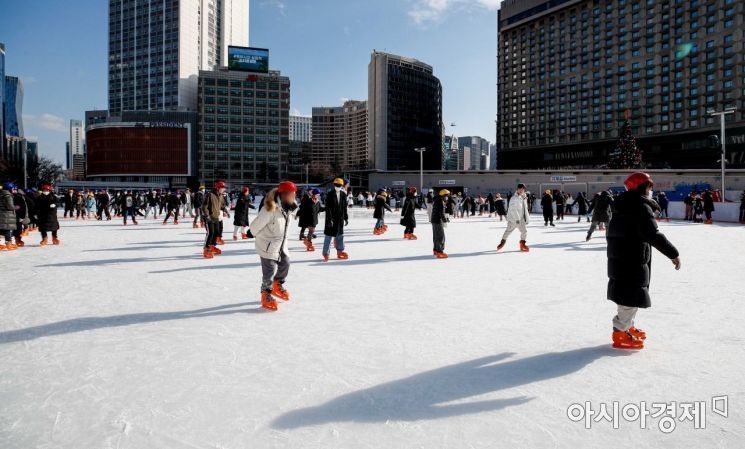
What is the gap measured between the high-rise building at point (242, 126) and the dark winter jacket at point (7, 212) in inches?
3935

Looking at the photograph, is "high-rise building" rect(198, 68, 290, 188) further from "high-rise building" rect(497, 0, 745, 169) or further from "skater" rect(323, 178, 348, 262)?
"skater" rect(323, 178, 348, 262)

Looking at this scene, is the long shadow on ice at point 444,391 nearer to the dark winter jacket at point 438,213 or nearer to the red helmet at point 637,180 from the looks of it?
the red helmet at point 637,180

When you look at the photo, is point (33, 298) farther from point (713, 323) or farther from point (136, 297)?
point (713, 323)

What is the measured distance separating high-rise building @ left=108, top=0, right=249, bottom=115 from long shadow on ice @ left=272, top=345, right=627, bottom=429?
12429 cm

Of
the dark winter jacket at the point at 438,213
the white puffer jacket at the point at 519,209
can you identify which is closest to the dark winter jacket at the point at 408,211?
the dark winter jacket at the point at 438,213

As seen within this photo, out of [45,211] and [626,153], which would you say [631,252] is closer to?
[45,211]

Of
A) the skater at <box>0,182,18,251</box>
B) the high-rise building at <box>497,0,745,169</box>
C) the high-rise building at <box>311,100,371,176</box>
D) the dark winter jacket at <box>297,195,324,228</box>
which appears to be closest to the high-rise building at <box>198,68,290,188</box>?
the high-rise building at <box>311,100,371,176</box>

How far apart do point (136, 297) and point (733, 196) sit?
3939cm

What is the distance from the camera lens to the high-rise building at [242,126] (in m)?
108

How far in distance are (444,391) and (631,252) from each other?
1966 millimetres

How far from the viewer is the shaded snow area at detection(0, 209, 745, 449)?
2.37 metres

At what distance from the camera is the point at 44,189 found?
37.1 feet

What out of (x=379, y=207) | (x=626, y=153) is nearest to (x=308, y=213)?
(x=379, y=207)

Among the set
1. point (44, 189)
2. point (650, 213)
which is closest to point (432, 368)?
point (650, 213)
